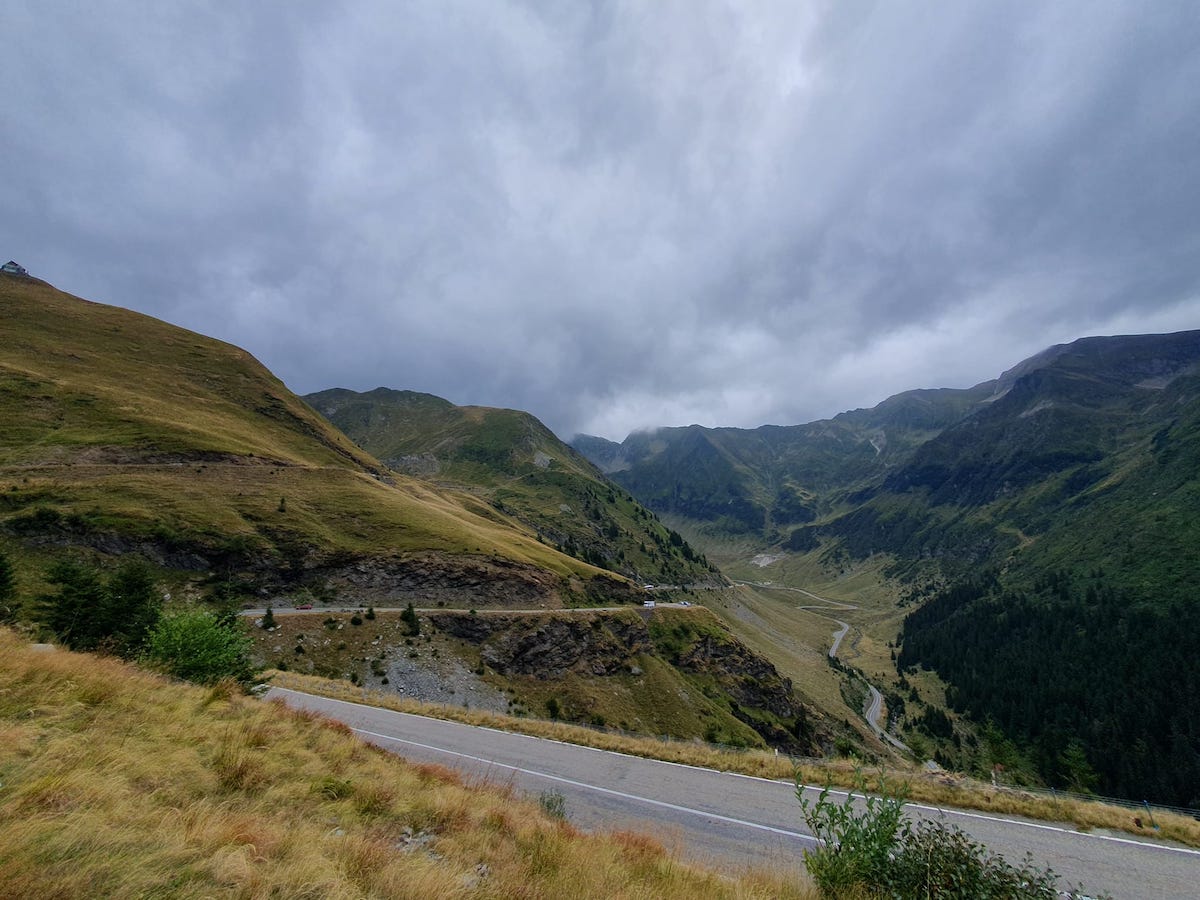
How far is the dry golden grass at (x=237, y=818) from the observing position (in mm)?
4645

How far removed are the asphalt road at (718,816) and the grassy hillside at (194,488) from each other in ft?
145

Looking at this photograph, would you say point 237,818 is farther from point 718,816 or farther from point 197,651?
point 197,651

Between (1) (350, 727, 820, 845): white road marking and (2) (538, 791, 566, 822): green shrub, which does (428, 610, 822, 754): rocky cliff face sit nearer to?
(1) (350, 727, 820, 845): white road marking

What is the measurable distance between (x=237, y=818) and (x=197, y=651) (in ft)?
46.8

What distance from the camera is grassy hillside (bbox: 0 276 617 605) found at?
164 ft

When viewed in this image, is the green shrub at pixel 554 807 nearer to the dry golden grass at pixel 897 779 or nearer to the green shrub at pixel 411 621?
the dry golden grass at pixel 897 779

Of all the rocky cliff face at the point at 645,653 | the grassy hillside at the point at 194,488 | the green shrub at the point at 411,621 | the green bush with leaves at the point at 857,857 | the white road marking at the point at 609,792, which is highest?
the grassy hillside at the point at 194,488

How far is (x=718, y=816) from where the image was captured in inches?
522

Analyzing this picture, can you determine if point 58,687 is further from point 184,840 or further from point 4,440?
point 4,440

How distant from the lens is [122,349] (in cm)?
10625

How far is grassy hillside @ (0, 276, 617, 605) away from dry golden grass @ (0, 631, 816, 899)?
161 feet

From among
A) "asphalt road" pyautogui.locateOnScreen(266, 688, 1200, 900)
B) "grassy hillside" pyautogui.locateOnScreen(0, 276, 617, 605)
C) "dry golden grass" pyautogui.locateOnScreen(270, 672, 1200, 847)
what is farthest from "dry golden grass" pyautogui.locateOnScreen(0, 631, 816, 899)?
"grassy hillside" pyautogui.locateOnScreen(0, 276, 617, 605)

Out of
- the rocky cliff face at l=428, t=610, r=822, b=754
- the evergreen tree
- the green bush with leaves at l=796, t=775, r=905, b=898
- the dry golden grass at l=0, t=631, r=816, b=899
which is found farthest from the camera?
the rocky cliff face at l=428, t=610, r=822, b=754

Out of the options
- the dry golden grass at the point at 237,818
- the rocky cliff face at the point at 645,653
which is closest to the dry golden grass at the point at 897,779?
the dry golden grass at the point at 237,818
